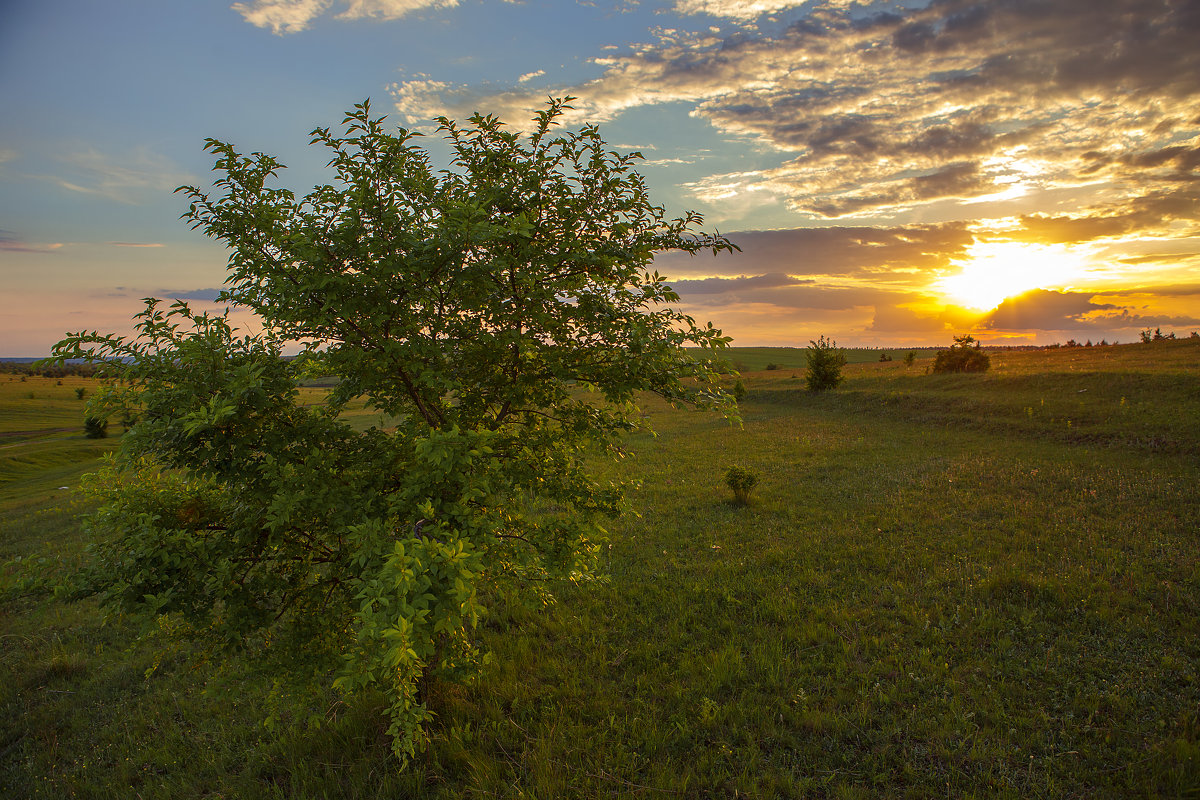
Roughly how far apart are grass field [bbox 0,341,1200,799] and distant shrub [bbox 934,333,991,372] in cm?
2200

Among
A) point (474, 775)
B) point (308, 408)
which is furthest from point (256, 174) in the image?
point (474, 775)

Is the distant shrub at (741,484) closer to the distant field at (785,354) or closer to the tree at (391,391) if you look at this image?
the tree at (391,391)

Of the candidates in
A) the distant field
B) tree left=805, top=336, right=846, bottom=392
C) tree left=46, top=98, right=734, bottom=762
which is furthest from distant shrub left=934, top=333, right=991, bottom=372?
the distant field

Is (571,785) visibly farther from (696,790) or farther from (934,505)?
(934,505)

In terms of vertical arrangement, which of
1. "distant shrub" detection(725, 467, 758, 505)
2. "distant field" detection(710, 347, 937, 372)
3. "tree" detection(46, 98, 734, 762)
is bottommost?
"distant shrub" detection(725, 467, 758, 505)

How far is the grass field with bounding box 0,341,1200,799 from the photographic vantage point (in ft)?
19.0

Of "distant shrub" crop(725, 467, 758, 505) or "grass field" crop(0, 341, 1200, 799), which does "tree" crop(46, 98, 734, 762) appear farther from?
"distant shrub" crop(725, 467, 758, 505)

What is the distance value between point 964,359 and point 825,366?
8790mm

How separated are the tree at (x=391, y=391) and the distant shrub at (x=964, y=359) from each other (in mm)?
37587

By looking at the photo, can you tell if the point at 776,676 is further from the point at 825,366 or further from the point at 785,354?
the point at 785,354

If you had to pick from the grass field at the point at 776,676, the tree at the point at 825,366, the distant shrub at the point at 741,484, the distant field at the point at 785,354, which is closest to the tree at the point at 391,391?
the grass field at the point at 776,676

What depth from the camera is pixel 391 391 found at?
6.26 m

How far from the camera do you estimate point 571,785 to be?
5805 millimetres

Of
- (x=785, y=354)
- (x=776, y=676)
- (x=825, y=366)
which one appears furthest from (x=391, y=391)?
(x=785, y=354)
